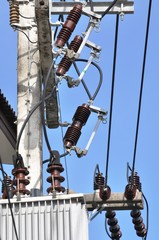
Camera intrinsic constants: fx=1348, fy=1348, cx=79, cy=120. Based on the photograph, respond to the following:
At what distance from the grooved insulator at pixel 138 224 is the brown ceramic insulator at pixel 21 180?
2428mm

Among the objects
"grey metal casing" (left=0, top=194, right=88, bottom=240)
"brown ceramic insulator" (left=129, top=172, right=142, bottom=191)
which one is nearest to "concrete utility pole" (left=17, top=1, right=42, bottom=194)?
"grey metal casing" (left=0, top=194, right=88, bottom=240)

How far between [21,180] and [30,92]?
5.96ft

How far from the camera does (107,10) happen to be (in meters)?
17.3

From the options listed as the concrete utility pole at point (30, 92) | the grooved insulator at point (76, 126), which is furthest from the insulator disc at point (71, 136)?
the concrete utility pole at point (30, 92)

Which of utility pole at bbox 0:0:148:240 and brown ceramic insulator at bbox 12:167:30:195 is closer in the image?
utility pole at bbox 0:0:148:240

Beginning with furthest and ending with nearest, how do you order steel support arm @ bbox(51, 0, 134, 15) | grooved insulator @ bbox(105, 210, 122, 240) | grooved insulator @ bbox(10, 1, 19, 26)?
1. grooved insulator @ bbox(105, 210, 122, 240)
2. grooved insulator @ bbox(10, 1, 19, 26)
3. steel support arm @ bbox(51, 0, 134, 15)

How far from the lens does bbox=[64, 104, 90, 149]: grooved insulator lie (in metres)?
17.5

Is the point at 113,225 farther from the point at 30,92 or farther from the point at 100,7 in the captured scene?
the point at 100,7

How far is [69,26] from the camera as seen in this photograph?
17.0 metres

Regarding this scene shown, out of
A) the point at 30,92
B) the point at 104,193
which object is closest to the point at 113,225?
the point at 104,193

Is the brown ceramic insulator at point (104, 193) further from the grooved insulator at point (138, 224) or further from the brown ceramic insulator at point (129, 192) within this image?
the grooved insulator at point (138, 224)

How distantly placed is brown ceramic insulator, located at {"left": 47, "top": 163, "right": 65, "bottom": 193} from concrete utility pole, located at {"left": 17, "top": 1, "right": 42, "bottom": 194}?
0.65 metres

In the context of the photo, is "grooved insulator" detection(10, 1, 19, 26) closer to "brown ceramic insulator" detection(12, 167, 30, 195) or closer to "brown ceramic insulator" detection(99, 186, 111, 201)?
"brown ceramic insulator" detection(12, 167, 30, 195)

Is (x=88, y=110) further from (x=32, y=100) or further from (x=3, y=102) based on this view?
(x=3, y=102)
